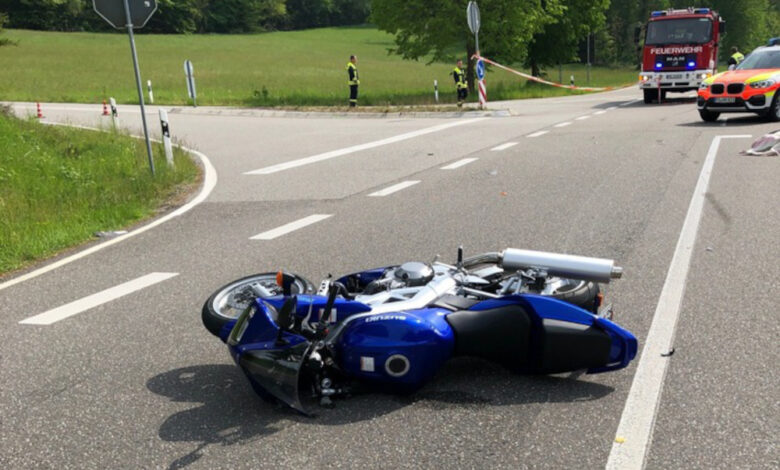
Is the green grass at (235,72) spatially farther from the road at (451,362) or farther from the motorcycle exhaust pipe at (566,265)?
the motorcycle exhaust pipe at (566,265)

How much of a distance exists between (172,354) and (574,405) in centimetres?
234

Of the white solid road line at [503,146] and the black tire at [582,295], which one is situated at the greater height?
the black tire at [582,295]

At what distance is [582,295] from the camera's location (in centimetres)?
459

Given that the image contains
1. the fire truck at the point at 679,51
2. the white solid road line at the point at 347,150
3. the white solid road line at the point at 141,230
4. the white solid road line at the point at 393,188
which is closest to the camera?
the white solid road line at the point at 141,230

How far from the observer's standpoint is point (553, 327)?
412cm

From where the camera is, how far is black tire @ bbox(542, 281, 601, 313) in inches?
178

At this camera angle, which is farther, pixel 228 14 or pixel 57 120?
pixel 228 14

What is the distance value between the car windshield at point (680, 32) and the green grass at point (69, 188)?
17.3 m

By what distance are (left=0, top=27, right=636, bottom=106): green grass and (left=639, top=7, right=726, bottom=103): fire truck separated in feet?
24.0

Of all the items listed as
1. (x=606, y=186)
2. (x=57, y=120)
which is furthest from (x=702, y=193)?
(x=57, y=120)

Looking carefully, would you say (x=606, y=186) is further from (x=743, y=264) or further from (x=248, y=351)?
(x=248, y=351)

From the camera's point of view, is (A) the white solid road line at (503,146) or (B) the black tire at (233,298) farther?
(A) the white solid road line at (503,146)

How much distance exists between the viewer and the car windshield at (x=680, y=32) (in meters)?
26.1

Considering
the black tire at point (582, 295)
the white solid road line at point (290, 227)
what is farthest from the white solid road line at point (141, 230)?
the black tire at point (582, 295)
